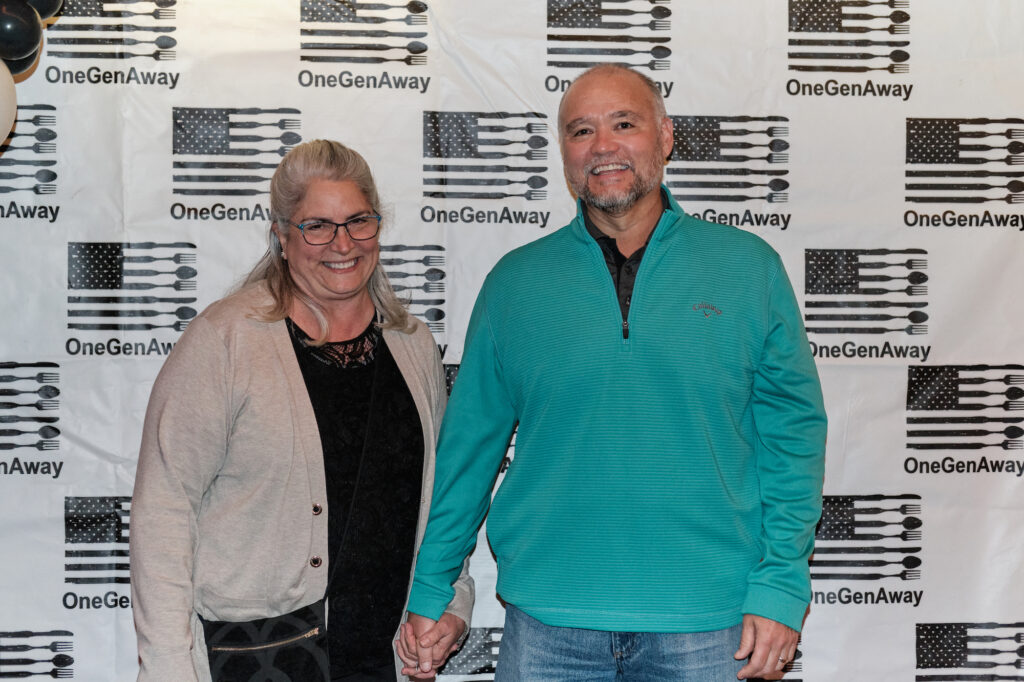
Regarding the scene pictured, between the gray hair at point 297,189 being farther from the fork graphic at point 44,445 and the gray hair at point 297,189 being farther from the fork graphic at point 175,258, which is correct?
the fork graphic at point 44,445

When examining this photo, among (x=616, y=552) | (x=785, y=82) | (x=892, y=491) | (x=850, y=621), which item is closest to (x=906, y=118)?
(x=785, y=82)

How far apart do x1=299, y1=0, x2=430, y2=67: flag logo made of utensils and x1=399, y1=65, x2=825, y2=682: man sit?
723 mm

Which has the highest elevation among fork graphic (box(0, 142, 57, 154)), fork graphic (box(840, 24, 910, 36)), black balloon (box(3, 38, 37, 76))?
fork graphic (box(840, 24, 910, 36))

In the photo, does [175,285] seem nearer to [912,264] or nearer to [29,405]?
[29,405]

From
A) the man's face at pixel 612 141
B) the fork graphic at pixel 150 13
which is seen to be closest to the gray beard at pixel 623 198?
the man's face at pixel 612 141

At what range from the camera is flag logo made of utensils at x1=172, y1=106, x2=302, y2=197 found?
246 centimetres

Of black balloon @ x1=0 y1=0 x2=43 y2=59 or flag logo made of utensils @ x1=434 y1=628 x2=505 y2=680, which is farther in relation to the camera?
flag logo made of utensils @ x1=434 y1=628 x2=505 y2=680

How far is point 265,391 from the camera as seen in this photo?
5.88 feet

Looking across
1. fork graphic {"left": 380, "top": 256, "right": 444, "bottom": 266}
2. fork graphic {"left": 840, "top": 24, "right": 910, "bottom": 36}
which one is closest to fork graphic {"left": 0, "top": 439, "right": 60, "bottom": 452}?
fork graphic {"left": 380, "top": 256, "right": 444, "bottom": 266}

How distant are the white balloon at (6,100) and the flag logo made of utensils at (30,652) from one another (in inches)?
50.1

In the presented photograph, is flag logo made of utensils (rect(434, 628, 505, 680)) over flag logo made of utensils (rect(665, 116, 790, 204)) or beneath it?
beneath

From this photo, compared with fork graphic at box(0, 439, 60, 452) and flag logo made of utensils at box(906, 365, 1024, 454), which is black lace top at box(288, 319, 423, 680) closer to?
fork graphic at box(0, 439, 60, 452)

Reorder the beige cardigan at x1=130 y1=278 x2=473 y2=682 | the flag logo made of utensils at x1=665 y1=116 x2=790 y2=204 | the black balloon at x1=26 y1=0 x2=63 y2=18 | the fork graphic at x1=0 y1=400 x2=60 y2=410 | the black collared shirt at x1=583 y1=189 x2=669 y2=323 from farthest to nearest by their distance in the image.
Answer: the flag logo made of utensils at x1=665 y1=116 x2=790 y2=204, the fork graphic at x1=0 y1=400 x2=60 y2=410, the black balloon at x1=26 y1=0 x2=63 y2=18, the black collared shirt at x1=583 y1=189 x2=669 y2=323, the beige cardigan at x1=130 y1=278 x2=473 y2=682

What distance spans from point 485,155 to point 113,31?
3.34 feet
